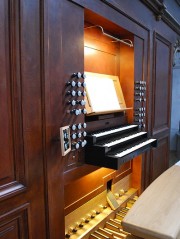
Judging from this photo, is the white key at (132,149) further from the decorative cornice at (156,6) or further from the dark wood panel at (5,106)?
the decorative cornice at (156,6)

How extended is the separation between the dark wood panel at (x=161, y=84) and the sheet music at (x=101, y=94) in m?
0.87

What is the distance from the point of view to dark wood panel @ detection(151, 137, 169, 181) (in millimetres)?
3204

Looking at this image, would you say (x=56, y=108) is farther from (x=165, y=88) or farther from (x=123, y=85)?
(x=165, y=88)

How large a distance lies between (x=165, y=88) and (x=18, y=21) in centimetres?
264

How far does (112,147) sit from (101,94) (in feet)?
1.99

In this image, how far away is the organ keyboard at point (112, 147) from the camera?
178 cm

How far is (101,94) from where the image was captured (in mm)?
2303

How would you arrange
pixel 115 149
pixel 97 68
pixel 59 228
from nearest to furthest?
pixel 59 228, pixel 115 149, pixel 97 68

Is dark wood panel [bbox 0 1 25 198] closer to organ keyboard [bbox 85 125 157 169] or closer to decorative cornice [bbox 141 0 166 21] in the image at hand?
organ keyboard [bbox 85 125 157 169]

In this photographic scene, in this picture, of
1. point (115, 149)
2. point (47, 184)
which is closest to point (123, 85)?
point (115, 149)

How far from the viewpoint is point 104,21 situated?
208 cm

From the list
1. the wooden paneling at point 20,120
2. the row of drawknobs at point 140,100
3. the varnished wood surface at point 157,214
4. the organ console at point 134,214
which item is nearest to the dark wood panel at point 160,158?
the organ console at point 134,214

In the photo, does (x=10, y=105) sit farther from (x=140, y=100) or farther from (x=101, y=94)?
(x=140, y=100)

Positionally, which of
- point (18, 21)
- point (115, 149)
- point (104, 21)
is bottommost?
point (115, 149)
